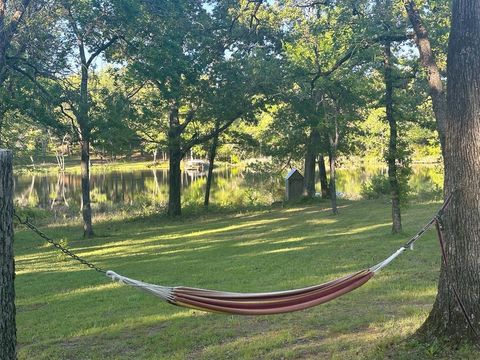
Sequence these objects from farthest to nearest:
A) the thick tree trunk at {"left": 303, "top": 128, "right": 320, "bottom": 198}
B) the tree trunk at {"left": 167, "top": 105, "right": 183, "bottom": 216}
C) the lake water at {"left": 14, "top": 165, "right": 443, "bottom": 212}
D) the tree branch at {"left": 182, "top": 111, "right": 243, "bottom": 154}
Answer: the lake water at {"left": 14, "top": 165, "right": 443, "bottom": 212}, the thick tree trunk at {"left": 303, "top": 128, "right": 320, "bottom": 198}, the tree branch at {"left": 182, "top": 111, "right": 243, "bottom": 154}, the tree trunk at {"left": 167, "top": 105, "right": 183, "bottom": 216}

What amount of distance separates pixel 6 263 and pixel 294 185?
77.0 ft

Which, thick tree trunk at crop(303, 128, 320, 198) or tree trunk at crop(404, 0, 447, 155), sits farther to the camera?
thick tree trunk at crop(303, 128, 320, 198)

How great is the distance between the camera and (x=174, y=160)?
882 inches

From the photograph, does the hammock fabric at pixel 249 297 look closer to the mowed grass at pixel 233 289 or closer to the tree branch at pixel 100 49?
the mowed grass at pixel 233 289

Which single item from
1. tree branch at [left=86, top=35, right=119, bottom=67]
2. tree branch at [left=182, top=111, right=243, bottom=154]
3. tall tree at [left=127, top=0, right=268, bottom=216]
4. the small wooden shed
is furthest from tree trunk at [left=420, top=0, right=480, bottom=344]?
the small wooden shed

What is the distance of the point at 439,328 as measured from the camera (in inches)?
150

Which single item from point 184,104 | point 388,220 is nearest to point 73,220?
point 184,104

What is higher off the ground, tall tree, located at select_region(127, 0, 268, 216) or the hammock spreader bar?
tall tree, located at select_region(127, 0, 268, 216)

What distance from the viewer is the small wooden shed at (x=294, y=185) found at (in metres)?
25.4

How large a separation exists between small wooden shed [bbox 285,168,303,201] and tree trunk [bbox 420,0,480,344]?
A: 845 inches

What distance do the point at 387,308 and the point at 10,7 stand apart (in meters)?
10.9

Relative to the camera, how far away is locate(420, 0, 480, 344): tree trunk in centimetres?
373

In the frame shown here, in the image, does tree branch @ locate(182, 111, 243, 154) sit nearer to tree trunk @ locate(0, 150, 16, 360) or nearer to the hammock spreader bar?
the hammock spreader bar

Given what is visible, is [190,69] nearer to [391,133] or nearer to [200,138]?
[200,138]
